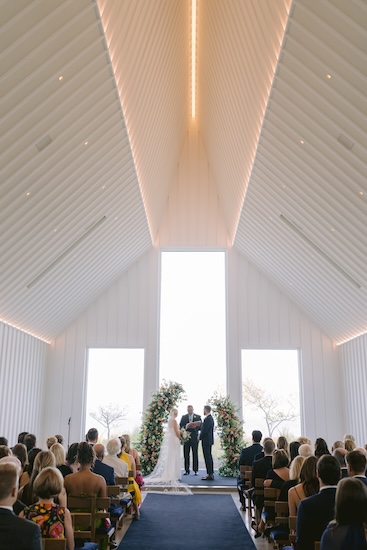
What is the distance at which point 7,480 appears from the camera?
296 centimetres

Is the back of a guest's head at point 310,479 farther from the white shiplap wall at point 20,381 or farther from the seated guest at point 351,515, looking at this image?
the white shiplap wall at point 20,381

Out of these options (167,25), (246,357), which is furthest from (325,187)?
(246,357)

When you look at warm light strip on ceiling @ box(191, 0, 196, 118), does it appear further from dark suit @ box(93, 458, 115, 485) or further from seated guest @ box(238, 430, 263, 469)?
dark suit @ box(93, 458, 115, 485)

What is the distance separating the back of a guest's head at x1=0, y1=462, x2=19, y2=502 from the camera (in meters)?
2.95

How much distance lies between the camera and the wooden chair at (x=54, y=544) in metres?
3.66

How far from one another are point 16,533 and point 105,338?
12.7m

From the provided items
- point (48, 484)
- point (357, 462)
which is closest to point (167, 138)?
point (357, 462)

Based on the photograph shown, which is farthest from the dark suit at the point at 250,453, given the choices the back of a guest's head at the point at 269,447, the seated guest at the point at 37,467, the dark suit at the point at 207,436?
the seated guest at the point at 37,467

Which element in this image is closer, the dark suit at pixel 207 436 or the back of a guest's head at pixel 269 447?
the back of a guest's head at pixel 269 447

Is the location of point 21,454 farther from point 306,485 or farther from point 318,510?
point 318,510

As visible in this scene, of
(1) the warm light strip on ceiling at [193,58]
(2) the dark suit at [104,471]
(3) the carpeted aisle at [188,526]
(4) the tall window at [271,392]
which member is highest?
(1) the warm light strip on ceiling at [193,58]

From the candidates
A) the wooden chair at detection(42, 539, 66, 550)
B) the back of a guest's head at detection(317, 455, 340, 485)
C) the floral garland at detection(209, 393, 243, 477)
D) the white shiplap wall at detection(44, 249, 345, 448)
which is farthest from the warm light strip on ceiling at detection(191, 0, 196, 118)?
the wooden chair at detection(42, 539, 66, 550)

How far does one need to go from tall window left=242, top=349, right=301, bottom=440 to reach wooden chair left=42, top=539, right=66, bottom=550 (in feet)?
38.6

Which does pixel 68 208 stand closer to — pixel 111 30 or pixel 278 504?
pixel 111 30
